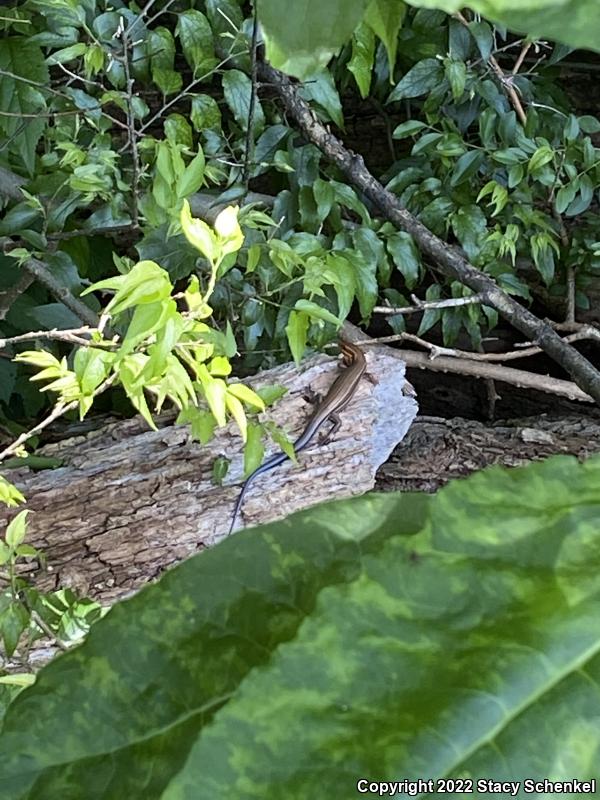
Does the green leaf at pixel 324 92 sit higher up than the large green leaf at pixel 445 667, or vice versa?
the green leaf at pixel 324 92

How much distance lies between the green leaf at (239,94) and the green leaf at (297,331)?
18.9 inches

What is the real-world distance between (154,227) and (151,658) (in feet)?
3.80

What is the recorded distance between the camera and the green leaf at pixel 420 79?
171 centimetres

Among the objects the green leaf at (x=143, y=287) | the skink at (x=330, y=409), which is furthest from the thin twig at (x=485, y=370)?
the green leaf at (x=143, y=287)

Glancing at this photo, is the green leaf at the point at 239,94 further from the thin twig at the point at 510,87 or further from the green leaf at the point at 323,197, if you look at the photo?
the thin twig at the point at 510,87

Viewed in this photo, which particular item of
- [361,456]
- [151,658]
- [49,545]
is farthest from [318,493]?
[151,658]

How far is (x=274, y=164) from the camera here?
1572 mm

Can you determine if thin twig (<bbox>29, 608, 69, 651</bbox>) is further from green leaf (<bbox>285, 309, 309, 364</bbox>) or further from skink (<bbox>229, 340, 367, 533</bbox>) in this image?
green leaf (<bbox>285, 309, 309, 364</bbox>)

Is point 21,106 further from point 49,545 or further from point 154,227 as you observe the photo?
point 49,545

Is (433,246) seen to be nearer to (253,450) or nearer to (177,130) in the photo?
(177,130)

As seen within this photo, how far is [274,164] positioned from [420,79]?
0.42 metres

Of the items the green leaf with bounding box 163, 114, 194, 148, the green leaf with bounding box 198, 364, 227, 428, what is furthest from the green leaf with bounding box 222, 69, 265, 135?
the green leaf with bounding box 198, 364, 227, 428

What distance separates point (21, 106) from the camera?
57.9 inches

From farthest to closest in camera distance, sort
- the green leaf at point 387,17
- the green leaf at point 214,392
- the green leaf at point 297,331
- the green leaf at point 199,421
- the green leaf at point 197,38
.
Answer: the green leaf at point 197,38, the green leaf at point 297,331, the green leaf at point 199,421, the green leaf at point 214,392, the green leaf at point 387,17
